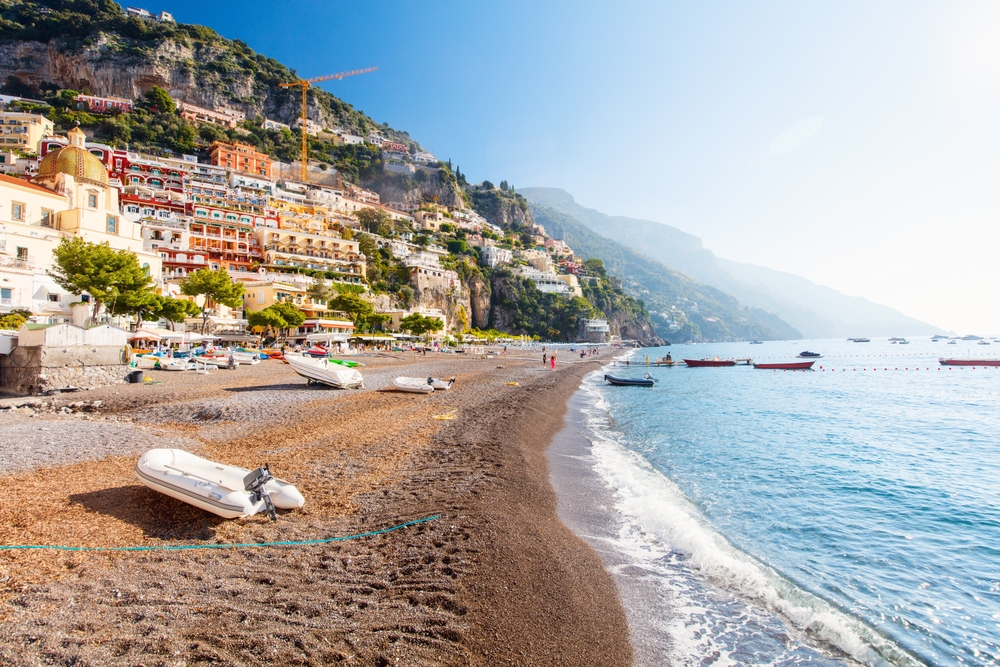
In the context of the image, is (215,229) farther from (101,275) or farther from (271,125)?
(271,125)

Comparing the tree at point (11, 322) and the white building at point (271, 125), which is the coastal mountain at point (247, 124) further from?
the tree at point (11, 322)

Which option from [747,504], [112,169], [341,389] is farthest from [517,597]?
[112,169]

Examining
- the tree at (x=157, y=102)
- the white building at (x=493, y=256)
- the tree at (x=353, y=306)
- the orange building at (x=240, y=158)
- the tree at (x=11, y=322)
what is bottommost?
→ the tree at (x=11, y=322)

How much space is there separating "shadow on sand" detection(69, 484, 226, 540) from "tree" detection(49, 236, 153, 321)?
23067 mm

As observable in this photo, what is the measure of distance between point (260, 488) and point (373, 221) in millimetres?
87488

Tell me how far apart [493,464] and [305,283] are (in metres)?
52.0

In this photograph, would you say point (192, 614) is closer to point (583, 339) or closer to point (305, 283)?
point (305, 283)

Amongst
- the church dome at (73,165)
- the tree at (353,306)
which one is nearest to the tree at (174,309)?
the church dome at (73,165)

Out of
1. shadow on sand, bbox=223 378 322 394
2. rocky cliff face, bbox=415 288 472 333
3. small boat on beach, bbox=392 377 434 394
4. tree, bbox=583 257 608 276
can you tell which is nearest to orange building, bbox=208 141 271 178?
rocky cliff face, bbox=415 288 472 333

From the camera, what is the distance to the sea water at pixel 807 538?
4926 millimetres

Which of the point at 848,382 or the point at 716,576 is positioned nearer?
the point at 716,576

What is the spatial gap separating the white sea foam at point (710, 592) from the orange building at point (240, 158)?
320 feet

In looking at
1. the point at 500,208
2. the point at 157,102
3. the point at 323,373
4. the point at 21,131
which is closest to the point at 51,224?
the point at 323,373

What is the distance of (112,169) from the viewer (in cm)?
6481
